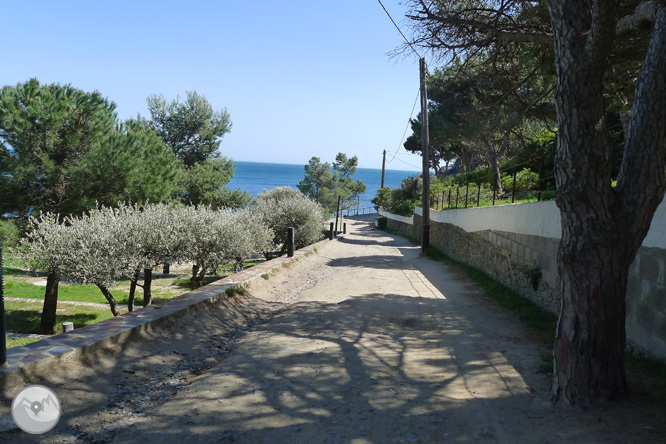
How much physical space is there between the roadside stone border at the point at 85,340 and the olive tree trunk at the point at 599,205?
14.5 feet

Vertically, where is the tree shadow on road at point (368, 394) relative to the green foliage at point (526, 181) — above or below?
below

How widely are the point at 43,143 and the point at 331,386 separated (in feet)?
60.5

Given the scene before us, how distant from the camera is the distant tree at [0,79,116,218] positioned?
56.6ft

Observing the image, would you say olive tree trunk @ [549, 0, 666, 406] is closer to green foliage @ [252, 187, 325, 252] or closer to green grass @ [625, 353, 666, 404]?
green grass @ [625, 353, 666, 404]

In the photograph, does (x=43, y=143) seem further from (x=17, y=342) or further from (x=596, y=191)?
(x=596, y=191)

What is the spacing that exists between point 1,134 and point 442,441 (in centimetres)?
2017

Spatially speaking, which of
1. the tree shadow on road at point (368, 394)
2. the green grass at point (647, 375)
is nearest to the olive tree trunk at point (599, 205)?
the green grass at point (647, 375)

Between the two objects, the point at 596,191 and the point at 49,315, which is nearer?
the point at 596,191

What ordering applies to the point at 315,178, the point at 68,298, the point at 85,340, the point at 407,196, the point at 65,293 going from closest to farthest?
1. the point at 85,340
2. the point at 68,298
3. the point at 65,293
4. the point at 407,196
5. the point at 315,178

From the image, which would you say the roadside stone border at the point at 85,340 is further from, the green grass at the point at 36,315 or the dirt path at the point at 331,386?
the green grass at the point at 36,315

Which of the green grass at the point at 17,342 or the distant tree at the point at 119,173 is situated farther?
the distant tree at the point at 119,173

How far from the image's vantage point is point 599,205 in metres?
3.64

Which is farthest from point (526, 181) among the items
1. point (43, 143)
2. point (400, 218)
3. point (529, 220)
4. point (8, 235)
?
point (400, 218)

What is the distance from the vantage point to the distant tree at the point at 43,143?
17266mm
